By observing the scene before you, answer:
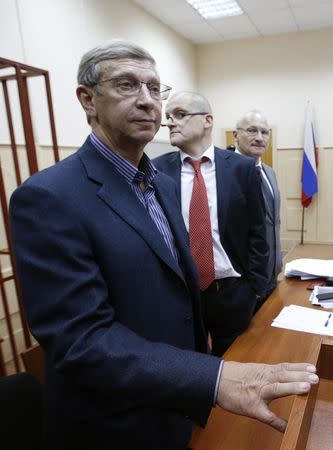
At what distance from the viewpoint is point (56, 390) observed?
838 millimetres

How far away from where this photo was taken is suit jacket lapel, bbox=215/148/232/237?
1.75 metres

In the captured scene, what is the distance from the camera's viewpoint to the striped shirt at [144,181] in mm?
902

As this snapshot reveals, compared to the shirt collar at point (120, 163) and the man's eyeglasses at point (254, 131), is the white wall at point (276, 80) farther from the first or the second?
the shirt collar at point (120, 163)

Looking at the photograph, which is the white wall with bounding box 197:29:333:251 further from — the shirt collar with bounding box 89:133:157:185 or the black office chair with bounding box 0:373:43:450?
the black office chair with bounding box 0:373:43:450

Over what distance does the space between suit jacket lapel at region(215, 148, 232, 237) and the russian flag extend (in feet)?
12.4

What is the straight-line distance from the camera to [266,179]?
7.52 feet

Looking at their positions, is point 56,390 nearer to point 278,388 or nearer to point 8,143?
point 278,388

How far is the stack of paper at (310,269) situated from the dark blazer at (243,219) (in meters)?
0.34

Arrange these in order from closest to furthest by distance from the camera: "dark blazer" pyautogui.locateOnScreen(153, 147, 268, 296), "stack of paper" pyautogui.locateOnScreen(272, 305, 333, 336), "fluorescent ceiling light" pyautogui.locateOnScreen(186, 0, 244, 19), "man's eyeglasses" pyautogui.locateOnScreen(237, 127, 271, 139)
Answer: "stack of paper" pyautogui.locateOnScreen(272, 305, 333, 336) → "dark blazer" pyautogui.locateOnScreen(153, 147, 268, 296) → "man's eyeglasses" pyautogui.locateOnScreen(237, 127, 271, 139) → "fluorescent ceiling light" pyautogui.locateOnScreen(186, 0, 244, 19)

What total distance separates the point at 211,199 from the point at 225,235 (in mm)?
192

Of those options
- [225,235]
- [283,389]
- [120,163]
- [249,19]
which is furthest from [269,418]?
[249,19]

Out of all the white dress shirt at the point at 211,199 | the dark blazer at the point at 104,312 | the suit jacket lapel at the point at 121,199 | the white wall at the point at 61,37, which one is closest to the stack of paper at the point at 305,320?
the white dress shirt at the point at 211,199

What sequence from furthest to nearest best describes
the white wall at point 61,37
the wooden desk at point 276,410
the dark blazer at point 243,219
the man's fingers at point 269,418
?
the white wall at point 61,37
the dark blazer at point 243,219
the wooden desk at point 276,410
the man's fingers at point 269,418

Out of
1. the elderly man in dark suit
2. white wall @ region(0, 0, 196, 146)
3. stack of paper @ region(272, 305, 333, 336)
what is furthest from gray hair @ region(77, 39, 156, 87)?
white wall @ region(0, 0, 196, 146)
